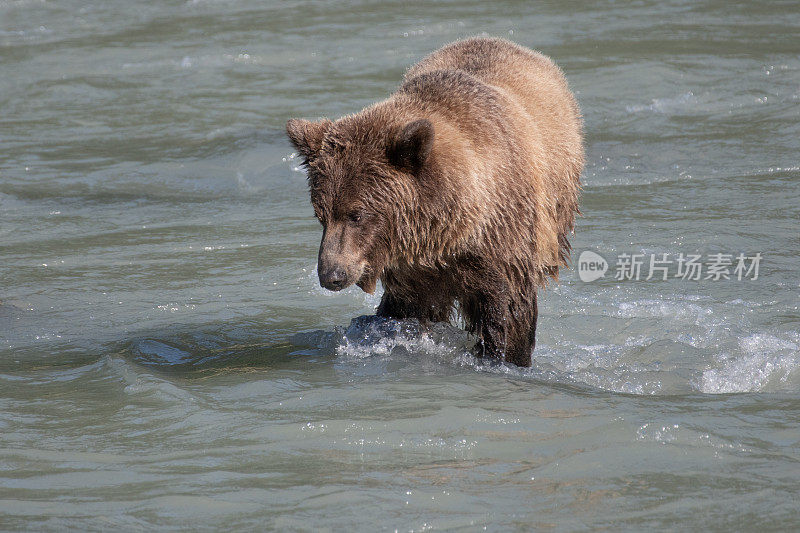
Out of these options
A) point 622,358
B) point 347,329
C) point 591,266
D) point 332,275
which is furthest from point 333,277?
point 591,266

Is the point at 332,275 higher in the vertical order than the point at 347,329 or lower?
higher

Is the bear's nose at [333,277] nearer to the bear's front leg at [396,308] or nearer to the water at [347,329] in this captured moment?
the water at [347,329]

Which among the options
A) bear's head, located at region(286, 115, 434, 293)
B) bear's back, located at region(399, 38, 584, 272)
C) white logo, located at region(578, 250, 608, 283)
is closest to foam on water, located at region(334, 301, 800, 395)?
bear's back, located at region(399, 38, 584, 272)

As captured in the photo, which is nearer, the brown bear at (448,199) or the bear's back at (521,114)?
the brown bear at (448,199)

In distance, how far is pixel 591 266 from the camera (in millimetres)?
8320

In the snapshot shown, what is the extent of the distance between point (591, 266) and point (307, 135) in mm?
3495

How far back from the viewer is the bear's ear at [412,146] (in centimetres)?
525

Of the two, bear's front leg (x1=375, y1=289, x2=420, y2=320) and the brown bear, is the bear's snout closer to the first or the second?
the brown bear

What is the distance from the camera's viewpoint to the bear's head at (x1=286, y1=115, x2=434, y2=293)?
212 inches

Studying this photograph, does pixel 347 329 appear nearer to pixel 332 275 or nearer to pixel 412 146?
pixel 332 275

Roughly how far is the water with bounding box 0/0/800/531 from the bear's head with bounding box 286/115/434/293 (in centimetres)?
77

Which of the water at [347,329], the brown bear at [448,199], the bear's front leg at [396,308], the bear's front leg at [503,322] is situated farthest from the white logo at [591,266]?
the bear's front leg at [396,308]

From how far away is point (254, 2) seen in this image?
19.1 m

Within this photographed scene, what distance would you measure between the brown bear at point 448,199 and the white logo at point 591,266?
148 centimetres
